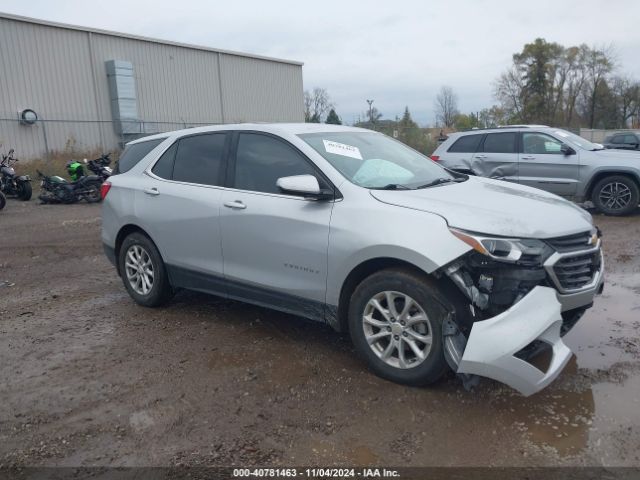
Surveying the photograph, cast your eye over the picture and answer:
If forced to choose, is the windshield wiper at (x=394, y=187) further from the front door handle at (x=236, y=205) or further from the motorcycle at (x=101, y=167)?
the motorcycle at (x=101, y=167)

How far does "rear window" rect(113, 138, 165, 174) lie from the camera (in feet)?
18.3

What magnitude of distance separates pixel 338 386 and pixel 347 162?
167cm

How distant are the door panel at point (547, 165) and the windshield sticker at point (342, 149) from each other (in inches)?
278

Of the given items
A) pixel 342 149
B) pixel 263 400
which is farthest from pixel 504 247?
pixel 263 400

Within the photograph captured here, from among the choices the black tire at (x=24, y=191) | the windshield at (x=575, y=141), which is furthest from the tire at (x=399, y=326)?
the black tire at (x=24, y=191)

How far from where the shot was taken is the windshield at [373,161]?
4.16m

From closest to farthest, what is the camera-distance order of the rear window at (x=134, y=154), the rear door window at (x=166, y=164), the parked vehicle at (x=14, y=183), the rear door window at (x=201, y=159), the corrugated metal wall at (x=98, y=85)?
the rear door window at (x=201, y=159), the rear door window at (x=166, y=164), the rear window at (x=134, y=154), the parked vehicle at (x=14, y=183), the corrugated metal wall at (x=98, y=85)

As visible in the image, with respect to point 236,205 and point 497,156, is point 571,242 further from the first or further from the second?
point 497,156

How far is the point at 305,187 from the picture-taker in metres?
3.87

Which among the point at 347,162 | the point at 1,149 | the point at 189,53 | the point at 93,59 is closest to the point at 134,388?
the point at 347,162

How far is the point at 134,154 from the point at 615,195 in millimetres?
8542

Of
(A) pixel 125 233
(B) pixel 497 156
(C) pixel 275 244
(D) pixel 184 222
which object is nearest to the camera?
(C) pixel 275 244

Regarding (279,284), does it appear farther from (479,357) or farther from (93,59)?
(93,59)

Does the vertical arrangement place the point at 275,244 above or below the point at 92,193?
above
